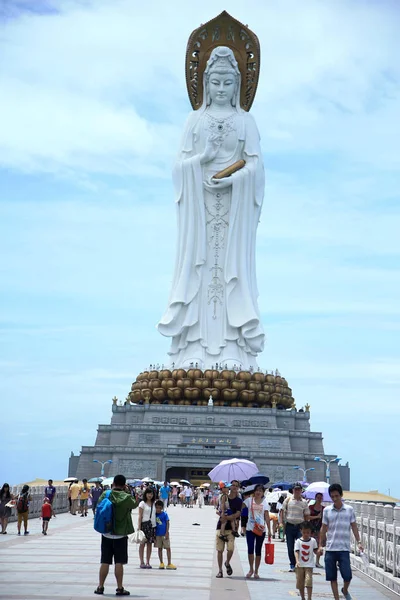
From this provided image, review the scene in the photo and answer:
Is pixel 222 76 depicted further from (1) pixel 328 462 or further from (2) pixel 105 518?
(2) pixel 105 518

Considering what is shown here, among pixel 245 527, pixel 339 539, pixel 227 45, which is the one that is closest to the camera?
pixel 339 539

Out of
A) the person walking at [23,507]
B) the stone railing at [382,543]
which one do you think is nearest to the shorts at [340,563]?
the stone railing at [382,543]

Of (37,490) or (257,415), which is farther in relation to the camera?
(257,415)

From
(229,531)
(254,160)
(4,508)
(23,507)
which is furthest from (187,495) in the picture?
(229,531)

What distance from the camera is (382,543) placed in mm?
11547

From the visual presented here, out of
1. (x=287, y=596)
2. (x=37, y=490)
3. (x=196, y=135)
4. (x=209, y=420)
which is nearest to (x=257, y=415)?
(x=209, y=420)

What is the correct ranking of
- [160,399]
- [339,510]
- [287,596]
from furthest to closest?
[160,399], [287,596], [339,510]

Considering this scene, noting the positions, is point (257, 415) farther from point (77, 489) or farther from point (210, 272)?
point (77, 489)

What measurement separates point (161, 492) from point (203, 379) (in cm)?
1204

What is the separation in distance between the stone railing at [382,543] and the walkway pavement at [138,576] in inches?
7.1

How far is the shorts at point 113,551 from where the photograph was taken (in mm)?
9070

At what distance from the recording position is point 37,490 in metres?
22.4

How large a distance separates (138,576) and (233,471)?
4271 mm

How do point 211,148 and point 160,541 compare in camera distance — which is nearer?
point 160,541
